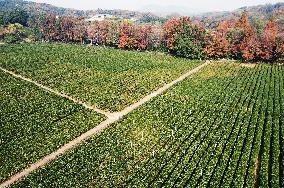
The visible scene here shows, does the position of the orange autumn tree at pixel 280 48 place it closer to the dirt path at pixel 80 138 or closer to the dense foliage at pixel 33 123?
the dirt path at pixel 80 138

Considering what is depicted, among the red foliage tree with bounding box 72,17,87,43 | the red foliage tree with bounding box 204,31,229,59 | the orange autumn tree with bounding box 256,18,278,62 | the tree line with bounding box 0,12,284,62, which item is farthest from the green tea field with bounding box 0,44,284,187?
the red foliage tree with bounding box 72,17,87,43

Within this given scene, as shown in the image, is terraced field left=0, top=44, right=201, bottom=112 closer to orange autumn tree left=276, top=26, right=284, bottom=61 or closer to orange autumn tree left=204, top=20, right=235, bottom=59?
orange autumn tree left=204, top=20, right=235, bottom=59

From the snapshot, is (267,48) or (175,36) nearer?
(267,48)

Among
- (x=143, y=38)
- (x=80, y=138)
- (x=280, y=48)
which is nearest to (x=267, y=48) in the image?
(x=280, y=48)

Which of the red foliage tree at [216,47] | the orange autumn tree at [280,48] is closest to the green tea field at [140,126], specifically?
the orange autumn tree at [280,48]

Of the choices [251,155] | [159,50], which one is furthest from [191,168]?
[159,50]

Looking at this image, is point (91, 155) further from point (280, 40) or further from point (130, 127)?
point (280, 40)

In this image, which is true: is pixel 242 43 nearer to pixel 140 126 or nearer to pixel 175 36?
pixel 175 36
